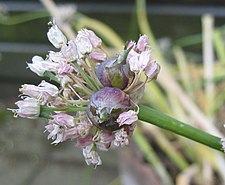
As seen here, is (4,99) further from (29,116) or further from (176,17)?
(29,116)

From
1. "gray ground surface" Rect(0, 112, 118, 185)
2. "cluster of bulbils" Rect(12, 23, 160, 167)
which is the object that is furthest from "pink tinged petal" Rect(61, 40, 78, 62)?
"gray ground surface" Rect(0, 112, 118, 185)

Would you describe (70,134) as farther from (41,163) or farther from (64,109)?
(41,163)

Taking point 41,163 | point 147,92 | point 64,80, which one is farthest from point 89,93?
point 41,163

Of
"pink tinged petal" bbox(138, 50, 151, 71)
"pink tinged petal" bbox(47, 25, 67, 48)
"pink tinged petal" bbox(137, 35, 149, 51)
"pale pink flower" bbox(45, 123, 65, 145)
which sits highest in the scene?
"pink tinged petal" bbox(137, 35, 149, 51)

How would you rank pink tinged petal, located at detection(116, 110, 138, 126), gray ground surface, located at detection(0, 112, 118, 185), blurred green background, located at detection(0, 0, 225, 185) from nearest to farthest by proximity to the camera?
pink tinged petal, located at detection(116, 110, 138, 126) < blurred green background, located at detection(0, 0, 225, 185) < gray ground surface, located at detection(0, 112, 118, 185)

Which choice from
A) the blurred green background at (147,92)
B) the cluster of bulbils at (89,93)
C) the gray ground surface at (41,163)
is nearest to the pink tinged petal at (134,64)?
the cluster of bulbils at (89,93)

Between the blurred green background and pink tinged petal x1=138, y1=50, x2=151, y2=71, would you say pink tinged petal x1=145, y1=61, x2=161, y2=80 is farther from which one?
the blurred green background

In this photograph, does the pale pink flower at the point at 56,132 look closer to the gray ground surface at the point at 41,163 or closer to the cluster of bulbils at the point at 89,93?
the cluster of bulbils at the point at 89,93
